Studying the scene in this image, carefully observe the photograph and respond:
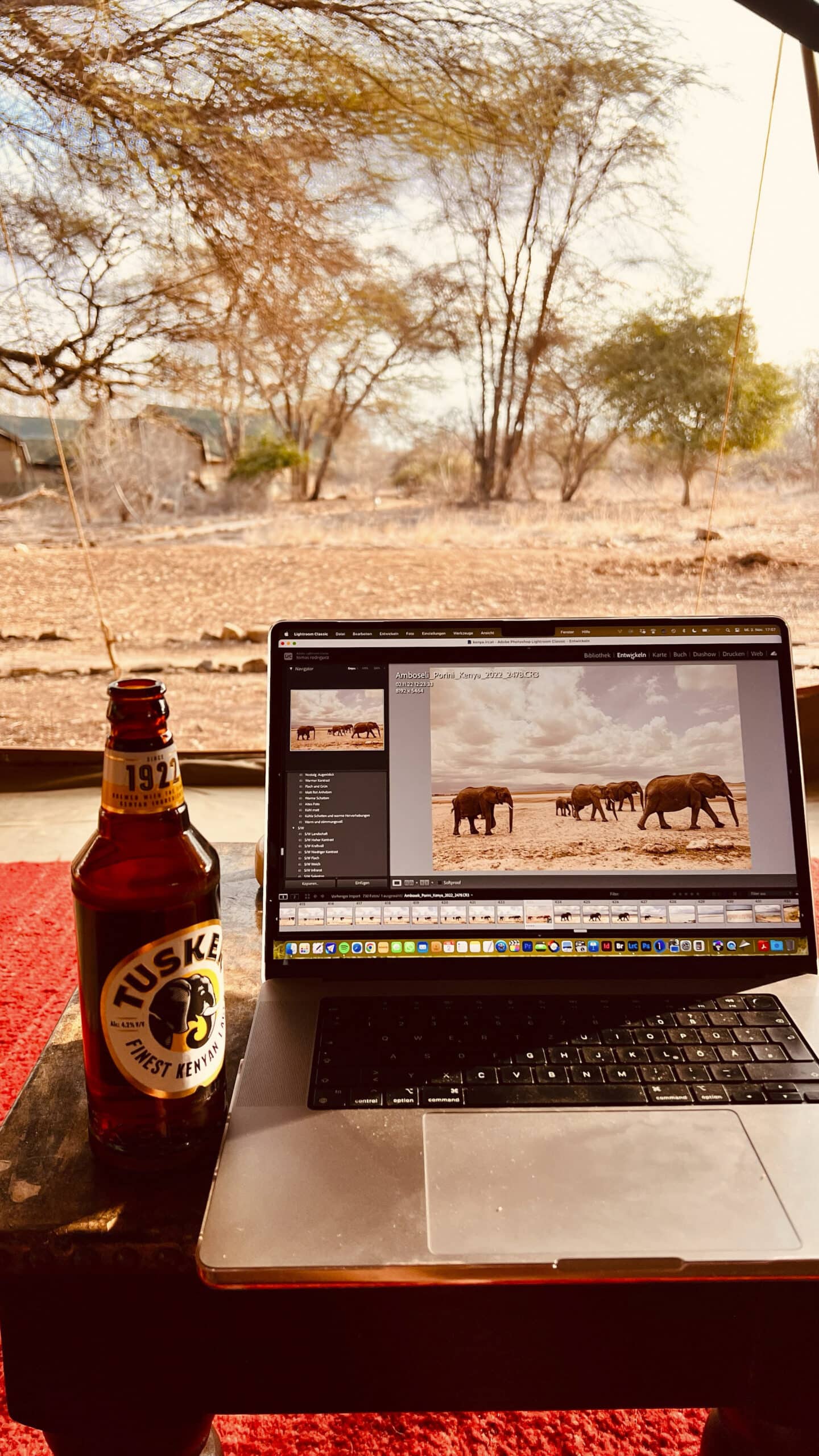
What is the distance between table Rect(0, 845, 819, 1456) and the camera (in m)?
0.58

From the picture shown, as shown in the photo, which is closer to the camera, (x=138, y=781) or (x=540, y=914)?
(x=138, y=781)

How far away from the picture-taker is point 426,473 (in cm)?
288

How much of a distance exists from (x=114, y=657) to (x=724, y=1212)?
9.16ft

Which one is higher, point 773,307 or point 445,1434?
point 773,307

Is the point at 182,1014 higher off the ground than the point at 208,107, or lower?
lower

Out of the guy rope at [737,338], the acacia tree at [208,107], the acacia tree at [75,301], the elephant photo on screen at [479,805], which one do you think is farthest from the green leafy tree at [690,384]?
the elephant photo on screen at [479,805]

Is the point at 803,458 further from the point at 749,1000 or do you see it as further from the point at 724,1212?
the point at 724,1212

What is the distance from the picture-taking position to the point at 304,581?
9.86 feet

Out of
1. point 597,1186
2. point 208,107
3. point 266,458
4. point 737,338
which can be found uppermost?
point 208,107

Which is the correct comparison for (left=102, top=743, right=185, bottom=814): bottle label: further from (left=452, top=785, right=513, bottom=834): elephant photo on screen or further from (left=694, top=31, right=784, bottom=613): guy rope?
(left=694, top=31, right=784, bottom=613): guy rope

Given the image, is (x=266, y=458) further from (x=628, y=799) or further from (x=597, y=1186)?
(x=597, y=1186)

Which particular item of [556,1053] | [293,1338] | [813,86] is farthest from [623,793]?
[813,86]

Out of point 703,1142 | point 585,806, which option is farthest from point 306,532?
point 703,1142

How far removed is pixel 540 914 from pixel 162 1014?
346 mm
